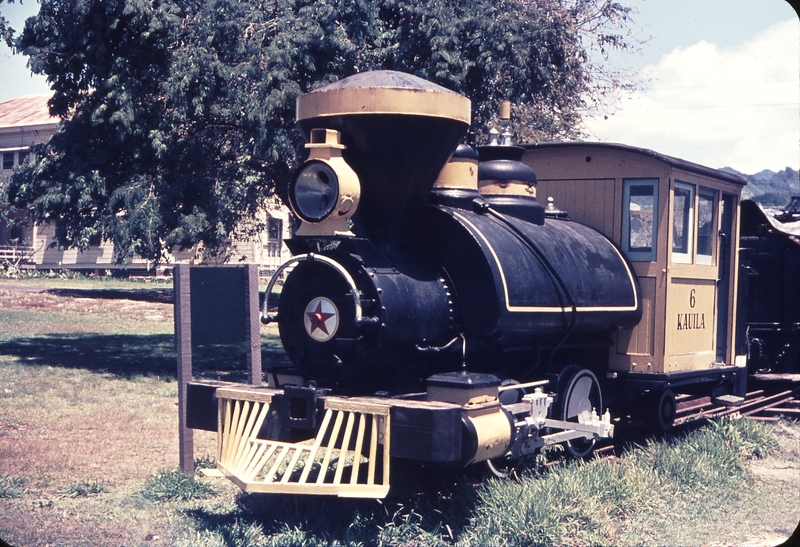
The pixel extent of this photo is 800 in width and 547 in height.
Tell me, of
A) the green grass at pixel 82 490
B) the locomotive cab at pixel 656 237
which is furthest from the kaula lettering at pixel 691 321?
the green grass at pixel 82 490

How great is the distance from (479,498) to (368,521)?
2.49 feet

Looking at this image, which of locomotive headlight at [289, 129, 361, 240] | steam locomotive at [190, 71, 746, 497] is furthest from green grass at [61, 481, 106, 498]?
locomotive headlight at [289, 129, 361, 240]

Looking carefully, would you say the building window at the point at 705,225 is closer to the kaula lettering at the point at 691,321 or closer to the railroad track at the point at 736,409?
the kaula lettering at the point at 691,321

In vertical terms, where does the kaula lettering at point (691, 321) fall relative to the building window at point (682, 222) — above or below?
below

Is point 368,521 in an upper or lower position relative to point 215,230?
lower

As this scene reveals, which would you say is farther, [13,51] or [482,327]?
[13,51]

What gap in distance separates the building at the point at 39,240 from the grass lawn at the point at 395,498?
24372mm

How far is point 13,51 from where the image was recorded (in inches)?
471

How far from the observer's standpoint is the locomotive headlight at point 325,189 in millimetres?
5355

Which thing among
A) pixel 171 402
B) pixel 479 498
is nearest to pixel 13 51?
pixel 171 402

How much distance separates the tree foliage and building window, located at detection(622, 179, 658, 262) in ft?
12.6

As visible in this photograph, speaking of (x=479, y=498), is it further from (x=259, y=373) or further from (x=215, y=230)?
(x=215, y=230)

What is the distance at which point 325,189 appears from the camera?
5.46m

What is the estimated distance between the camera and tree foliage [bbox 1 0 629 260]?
36.6ft
